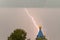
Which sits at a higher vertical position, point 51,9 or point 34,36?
point 51,9

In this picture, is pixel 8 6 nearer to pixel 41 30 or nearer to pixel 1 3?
pixel 1 3

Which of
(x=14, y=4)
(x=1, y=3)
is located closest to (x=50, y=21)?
(x=14, y=4)

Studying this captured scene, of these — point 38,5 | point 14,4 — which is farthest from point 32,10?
point 14,4

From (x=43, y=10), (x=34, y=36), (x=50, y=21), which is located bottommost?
(x=34, y=36)

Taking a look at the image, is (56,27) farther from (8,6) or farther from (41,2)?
(8,6)

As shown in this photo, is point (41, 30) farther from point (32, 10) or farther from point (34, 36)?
point (32, 10)

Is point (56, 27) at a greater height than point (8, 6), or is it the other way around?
point (8, 6)

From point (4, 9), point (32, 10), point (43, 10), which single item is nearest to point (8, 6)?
point (4, 9)
